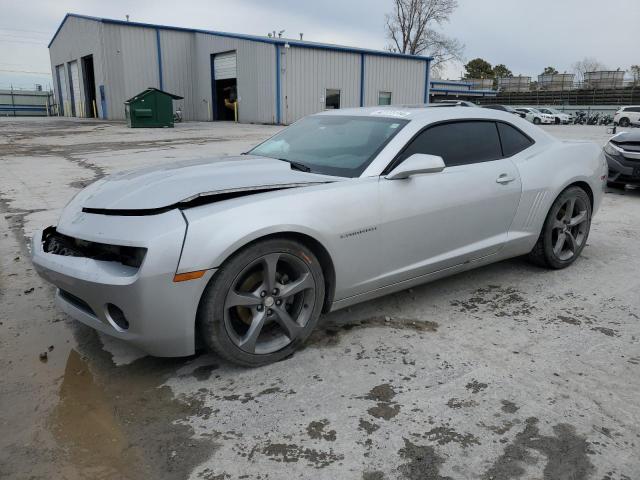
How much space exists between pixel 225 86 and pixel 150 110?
843cm

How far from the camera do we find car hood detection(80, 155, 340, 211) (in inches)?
111

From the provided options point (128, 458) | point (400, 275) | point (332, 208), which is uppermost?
point (332, 208)

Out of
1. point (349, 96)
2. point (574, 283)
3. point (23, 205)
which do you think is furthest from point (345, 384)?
point (349, 96)

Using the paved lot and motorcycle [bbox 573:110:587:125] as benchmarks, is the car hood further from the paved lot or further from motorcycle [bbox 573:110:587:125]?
motorcycle [bbox 573:110:587:125]

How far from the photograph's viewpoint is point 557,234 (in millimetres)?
4547

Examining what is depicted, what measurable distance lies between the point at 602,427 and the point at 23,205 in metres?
7.13

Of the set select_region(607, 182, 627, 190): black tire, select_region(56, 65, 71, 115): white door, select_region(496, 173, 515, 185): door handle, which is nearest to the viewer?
select_region(496, 173, 515, 185): door handle

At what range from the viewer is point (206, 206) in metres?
2.75

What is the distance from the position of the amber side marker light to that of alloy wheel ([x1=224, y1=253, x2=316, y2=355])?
20 cm

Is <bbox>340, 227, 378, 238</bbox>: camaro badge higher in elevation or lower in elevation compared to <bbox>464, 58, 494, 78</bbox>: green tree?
lower

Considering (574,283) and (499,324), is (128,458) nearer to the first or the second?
(499,324)

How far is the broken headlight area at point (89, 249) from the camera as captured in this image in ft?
8.55

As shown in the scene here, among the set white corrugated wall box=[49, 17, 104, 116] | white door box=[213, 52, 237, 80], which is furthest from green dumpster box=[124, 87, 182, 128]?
white corrugated wall box=[49, 17, 104, 116]

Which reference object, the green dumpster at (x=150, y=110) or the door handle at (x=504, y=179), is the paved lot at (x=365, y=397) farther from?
the green dumpster at (x=150, y=110)
